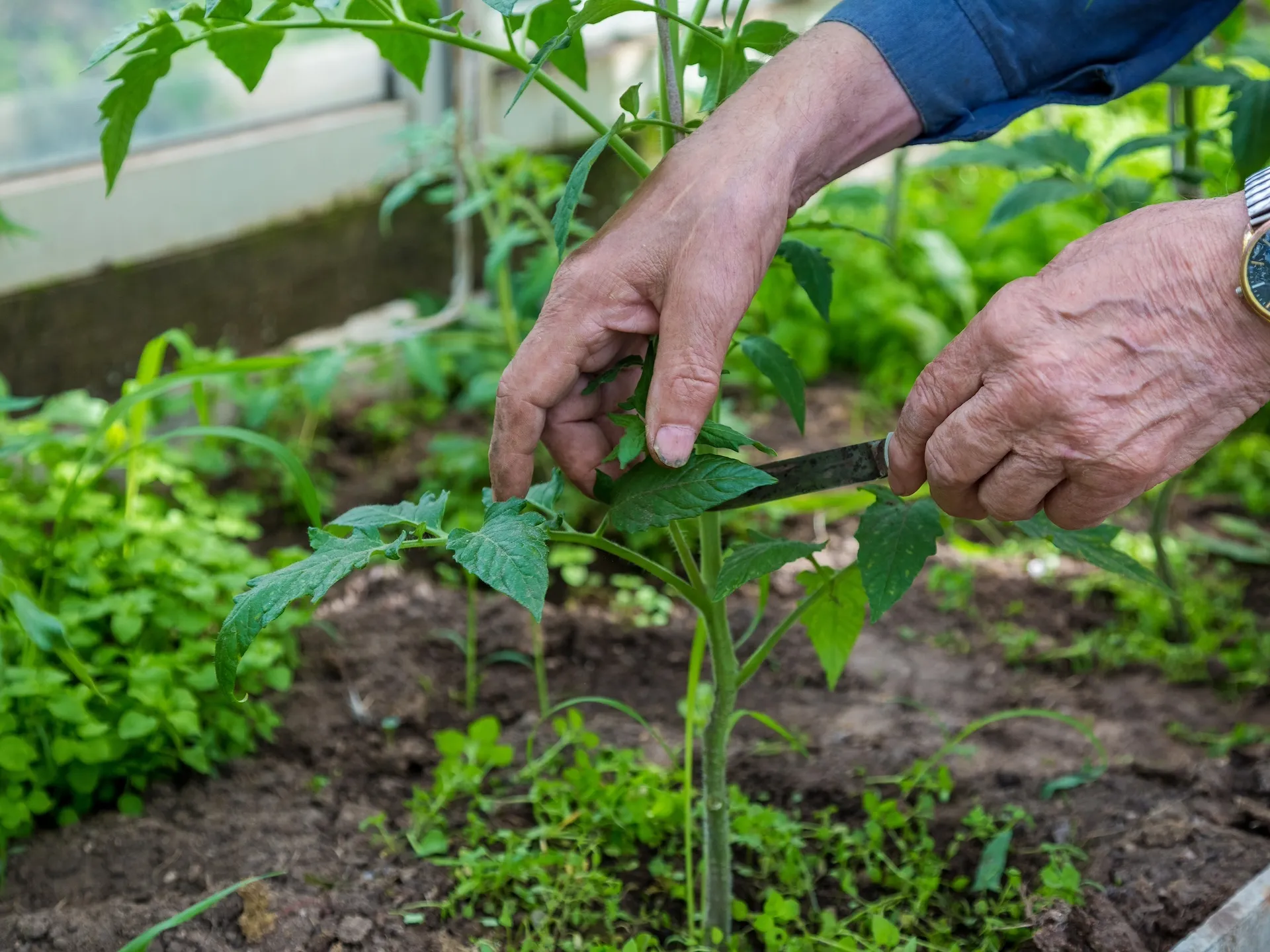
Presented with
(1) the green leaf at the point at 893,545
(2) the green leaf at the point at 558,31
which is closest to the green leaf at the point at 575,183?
(2) the green leaf at the point at 558,31

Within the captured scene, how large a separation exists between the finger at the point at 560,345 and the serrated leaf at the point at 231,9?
0.42 metres

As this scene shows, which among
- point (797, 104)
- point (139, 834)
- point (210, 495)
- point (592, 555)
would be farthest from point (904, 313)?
point (139, 834)

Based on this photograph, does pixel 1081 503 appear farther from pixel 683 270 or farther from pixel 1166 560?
pixel 1166 560

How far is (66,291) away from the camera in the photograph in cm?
276

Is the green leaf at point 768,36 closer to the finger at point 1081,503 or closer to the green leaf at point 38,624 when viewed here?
the finger at point 1081,503

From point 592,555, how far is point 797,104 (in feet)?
4.67

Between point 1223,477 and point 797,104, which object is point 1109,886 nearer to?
point 797,104

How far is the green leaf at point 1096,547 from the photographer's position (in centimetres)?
134

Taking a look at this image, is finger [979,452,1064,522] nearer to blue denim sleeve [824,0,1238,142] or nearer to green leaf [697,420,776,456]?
green leaf [697,420,776,456]

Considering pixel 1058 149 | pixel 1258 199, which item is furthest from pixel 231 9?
pixel 1058 149

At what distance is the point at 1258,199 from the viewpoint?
1.20 m

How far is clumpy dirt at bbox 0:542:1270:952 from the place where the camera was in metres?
1.51

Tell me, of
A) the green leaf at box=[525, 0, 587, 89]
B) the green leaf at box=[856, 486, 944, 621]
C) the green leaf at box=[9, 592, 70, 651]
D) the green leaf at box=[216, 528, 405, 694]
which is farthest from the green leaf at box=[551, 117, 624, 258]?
the green leaf at box=[9, 592, 70, 651]

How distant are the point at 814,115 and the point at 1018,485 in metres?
0.46
